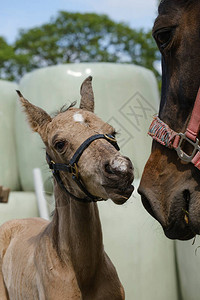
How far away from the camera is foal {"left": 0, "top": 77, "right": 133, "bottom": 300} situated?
256cm

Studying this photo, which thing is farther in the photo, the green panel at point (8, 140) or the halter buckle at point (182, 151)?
the green panel at point (8, 140)

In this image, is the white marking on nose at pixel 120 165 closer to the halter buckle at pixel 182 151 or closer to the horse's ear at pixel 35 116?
the halter buckle at pixel 182 151

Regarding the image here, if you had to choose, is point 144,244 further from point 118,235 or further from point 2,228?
point 2,228

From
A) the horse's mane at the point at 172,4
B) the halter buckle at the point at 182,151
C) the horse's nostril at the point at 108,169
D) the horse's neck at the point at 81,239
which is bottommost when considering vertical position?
the horse's neck at the point at 81,239

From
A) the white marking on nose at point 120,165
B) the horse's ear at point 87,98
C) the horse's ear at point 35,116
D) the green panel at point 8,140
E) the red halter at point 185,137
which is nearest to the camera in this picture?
the red halter at point 185,137

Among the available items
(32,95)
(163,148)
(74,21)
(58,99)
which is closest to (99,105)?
(58,99)

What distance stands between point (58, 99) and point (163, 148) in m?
3.46

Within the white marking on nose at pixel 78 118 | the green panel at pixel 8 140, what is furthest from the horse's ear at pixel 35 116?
the green panel at pixel 8 140

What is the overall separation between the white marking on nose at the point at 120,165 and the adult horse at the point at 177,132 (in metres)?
0.41

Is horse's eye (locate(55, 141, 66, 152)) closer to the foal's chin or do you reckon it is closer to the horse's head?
the horse's head

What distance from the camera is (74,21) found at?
22.2 meters

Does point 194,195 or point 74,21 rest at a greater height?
point 74,21

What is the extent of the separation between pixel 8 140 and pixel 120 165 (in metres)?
3.59

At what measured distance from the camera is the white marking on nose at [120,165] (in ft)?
7.68
